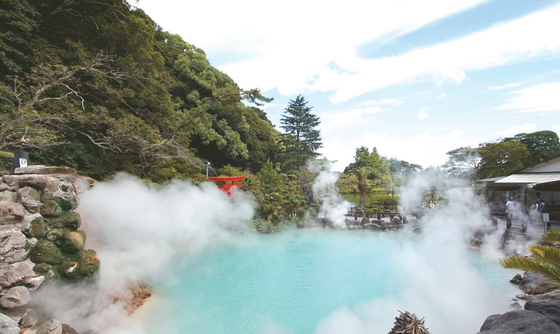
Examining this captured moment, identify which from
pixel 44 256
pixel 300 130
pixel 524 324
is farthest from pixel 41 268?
pixel 300 130

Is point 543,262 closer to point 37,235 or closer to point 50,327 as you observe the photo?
point 50,327

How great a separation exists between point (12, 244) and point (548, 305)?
814 centimetres

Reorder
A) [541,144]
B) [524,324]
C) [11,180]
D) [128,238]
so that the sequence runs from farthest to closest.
→ [541,144] → [128,238] → [11,180] → [524,324]

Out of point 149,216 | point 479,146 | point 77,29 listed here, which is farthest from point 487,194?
point 77,29

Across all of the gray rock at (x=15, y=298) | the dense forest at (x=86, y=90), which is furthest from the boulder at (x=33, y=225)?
the dense forest at (x=86, y=90)

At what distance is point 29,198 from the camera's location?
4551 mm

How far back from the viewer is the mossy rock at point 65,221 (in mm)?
4859

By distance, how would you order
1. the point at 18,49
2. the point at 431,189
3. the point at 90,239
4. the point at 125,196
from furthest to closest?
the point at 431,189 → the point at 18,49 → the point at 125,196 → the point at 90,239

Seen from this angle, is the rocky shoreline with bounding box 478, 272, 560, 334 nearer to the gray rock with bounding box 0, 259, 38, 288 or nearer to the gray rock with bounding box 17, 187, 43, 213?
the gray rock with bounding box 0, 259, 38, 288

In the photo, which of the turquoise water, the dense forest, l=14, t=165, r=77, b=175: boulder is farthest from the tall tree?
l=14, t=165, r=77, b=175: boulder

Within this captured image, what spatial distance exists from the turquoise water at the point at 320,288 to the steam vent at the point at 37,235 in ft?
6.50

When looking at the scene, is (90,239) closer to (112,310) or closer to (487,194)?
(112,310)

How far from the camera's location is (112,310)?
5211 mm

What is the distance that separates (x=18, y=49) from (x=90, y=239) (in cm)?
638
